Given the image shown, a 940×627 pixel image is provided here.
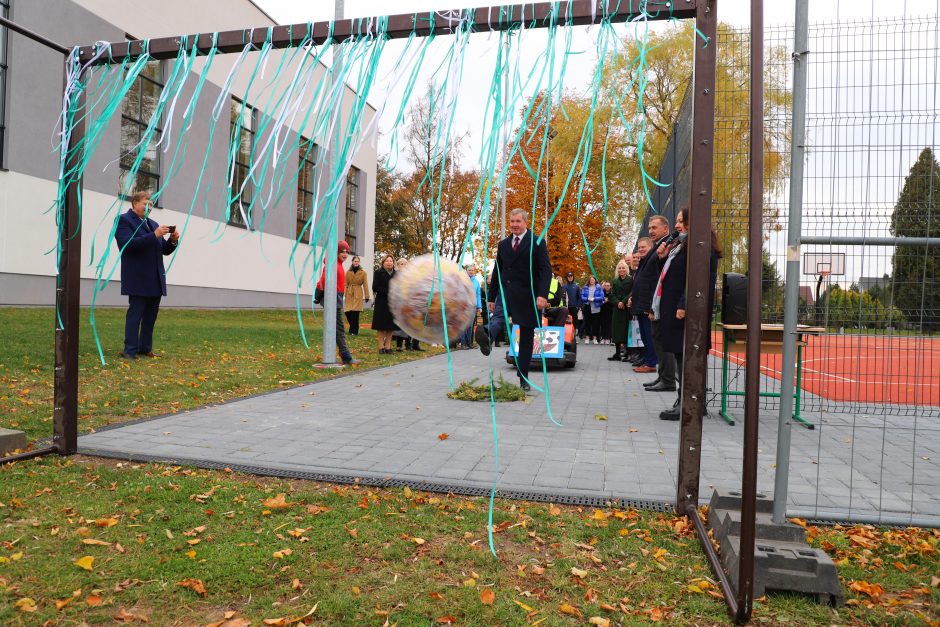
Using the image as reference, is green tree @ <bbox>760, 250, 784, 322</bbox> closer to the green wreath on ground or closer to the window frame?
the green wreath on ground

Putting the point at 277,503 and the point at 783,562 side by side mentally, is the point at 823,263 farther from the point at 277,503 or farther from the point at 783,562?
the point at 277,503

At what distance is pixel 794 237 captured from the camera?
9.80 ft

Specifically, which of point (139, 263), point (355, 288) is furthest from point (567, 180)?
point (355, 288)

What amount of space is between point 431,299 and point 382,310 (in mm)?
9084

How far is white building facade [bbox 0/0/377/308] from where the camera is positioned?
15.6 metres

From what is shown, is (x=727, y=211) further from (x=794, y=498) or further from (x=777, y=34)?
(x=794, y=498)

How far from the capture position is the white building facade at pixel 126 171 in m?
15.6

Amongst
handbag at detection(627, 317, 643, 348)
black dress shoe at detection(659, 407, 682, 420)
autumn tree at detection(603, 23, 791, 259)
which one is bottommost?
black dress shoe at detection(659, 407, 682, 420)

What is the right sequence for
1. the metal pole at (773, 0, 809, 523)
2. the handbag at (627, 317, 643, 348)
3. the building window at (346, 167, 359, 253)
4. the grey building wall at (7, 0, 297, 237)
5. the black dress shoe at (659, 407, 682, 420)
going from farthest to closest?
the building window at (346, 167, 359, 253) < the grey building wall at (7, 0, 297, 237) < the handbag at (627, 317, 643, 348) < the black dress shoe at (659, 407, 682, 420) < the metal pole at (773, 0, 809, 523)

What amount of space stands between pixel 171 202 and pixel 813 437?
21.3 m

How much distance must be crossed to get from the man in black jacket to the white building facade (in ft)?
14.5

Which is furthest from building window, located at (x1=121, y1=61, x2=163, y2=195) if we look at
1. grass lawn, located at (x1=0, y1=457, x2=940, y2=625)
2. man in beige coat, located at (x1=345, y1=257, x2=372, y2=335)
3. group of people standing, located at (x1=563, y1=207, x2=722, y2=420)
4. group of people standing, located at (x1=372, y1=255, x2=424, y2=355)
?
grass lawn, located at (x1=0, y1=457, x2=940, y2=625)

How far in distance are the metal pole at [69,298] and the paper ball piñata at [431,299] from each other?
8.61 feet

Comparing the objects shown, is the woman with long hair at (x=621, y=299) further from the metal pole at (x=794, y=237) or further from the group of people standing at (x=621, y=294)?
the metal pole at (x=794, y=237)
